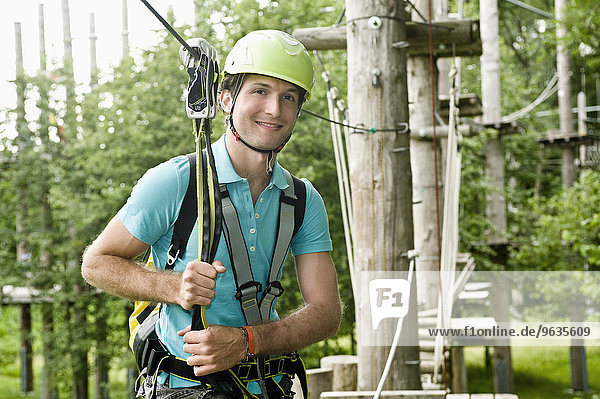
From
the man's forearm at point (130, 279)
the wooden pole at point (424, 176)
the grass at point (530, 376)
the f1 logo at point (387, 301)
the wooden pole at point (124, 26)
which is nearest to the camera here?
the man's forearm at point (130, 279)

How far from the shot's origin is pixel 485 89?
56.0ft

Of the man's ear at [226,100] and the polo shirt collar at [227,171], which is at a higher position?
the man's ear at [226,100]

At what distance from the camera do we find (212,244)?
2396 mm

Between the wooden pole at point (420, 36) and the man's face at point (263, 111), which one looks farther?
the wooden pole at point (420, 36)

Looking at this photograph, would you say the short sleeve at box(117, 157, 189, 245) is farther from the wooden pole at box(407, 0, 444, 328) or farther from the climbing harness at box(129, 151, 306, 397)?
the wooden pole at box(407, 0, 444, 328)

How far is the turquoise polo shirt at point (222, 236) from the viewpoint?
2.47 meters

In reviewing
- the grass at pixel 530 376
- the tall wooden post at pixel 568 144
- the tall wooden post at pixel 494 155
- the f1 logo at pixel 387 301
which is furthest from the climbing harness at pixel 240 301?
the grass at pixel 530 376

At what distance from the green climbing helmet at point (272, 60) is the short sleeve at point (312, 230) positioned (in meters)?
0.39

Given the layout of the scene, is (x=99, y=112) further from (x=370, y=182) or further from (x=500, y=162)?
(x=370, y=182)

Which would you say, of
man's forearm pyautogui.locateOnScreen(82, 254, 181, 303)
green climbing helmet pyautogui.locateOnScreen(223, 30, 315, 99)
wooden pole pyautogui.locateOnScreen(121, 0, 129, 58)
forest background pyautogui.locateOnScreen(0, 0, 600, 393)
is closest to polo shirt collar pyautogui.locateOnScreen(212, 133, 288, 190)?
green climbing helmet pyautogui.locateOnScreen(223, 30, 315, 99)

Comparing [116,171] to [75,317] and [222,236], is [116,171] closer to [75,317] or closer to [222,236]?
[75,317]

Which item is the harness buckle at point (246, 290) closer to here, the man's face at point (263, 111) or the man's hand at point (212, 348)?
the man's hand at point (212, 348)

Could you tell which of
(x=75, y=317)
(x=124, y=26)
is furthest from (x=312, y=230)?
(x=124, y=26)

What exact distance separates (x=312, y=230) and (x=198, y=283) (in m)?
0.70
